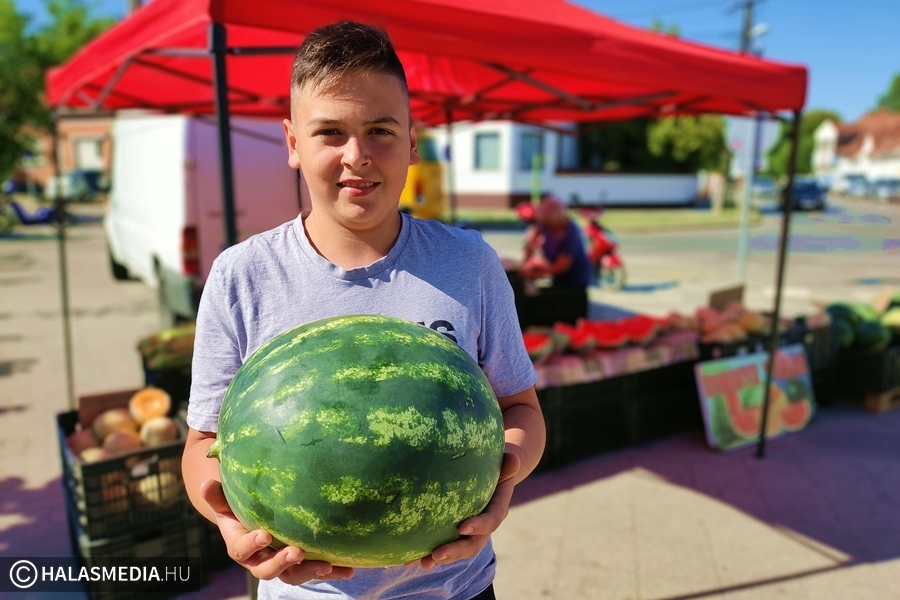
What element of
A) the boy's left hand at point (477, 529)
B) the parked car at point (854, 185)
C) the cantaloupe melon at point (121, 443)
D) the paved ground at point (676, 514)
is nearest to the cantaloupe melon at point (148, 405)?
the cantaloupe melon at point (121, 443)

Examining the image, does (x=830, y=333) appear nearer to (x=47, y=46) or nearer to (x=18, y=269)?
(x=18, y=269)

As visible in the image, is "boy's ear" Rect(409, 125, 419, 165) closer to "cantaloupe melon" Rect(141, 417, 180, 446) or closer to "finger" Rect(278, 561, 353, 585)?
"finger" Rect(278, 561, 353, 585)

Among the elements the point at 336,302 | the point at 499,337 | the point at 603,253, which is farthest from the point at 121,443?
the point at 603,253

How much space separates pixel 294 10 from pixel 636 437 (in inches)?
152

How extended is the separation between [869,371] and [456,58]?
15.7ft

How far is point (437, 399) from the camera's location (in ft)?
3.77

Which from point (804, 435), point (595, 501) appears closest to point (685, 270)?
point (804, 435)

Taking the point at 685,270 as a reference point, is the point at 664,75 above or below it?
above

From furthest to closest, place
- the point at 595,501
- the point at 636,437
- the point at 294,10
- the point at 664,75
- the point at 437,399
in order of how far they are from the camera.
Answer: the point at 636,437
the point at 595,501
the point at 664,75
the point at 294,10
the point at 437,399

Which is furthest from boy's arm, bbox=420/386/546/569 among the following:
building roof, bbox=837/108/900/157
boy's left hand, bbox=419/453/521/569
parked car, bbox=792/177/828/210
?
building roof, bbox=837/108/900/157

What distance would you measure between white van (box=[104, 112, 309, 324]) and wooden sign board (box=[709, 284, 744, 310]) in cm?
403

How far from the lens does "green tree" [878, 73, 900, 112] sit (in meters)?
107

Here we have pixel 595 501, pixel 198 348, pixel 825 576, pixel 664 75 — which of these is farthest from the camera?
pixel 595 501

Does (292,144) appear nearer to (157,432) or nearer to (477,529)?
(477,529)
